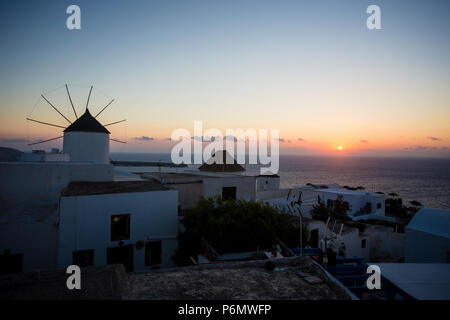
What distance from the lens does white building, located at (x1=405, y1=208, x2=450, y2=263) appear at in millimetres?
11680

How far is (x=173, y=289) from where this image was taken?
5.32m

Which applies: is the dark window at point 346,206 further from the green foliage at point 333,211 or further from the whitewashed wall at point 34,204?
the whitewashed wall at point 34,204

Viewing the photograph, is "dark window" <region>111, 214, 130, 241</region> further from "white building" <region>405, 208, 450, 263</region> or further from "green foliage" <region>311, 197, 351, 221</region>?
"green foliage" <region>311, 197, 351, 221</region>

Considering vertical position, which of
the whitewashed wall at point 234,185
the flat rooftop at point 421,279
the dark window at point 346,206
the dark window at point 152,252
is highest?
the whitewashed wall at point 234,185

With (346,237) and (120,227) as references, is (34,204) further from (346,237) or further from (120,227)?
(346,237)

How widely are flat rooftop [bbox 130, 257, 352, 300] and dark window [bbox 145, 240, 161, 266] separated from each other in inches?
318

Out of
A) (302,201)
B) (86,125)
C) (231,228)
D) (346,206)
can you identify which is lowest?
(346,206)

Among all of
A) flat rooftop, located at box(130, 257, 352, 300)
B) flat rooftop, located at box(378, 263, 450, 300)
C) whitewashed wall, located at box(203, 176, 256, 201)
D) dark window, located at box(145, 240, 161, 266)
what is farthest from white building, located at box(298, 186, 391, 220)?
flat rooftop, located at box(130, 257, 352, 300)

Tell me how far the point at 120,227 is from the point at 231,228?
4.86m

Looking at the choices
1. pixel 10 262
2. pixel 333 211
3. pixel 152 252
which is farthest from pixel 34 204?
pixel 333 211

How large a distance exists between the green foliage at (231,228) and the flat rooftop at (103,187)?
2.56 meters

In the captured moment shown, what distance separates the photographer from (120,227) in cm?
1317

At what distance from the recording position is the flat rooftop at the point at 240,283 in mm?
5121

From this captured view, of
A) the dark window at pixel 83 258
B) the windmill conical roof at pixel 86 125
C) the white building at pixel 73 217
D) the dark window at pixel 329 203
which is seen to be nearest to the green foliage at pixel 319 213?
the dark window at pixel 329 203
